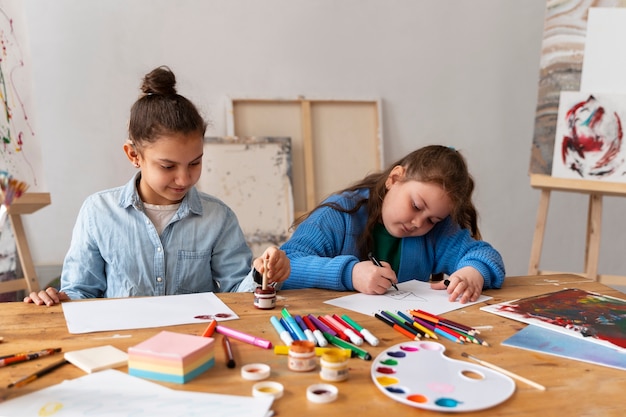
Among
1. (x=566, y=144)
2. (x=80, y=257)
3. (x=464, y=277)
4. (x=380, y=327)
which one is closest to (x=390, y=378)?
(x=380, y=327)

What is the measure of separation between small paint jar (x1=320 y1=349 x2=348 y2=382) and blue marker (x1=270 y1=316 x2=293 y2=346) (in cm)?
12

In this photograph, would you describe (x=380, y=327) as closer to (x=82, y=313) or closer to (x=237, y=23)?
(x=82, y=313)

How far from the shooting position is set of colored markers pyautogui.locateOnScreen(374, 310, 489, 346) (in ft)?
3.19

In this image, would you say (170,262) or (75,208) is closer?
(170,262)

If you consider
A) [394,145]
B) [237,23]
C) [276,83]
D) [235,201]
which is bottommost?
[235,201]

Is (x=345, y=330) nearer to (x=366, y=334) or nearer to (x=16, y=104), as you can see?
(x=366, y=334)

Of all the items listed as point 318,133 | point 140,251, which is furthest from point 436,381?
point 318,133

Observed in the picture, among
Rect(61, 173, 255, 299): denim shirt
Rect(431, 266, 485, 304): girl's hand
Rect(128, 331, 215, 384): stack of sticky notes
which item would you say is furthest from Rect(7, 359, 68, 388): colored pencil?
Rect(431, 266, 485, 304): girl's hand

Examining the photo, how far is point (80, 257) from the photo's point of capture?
4.87 ft

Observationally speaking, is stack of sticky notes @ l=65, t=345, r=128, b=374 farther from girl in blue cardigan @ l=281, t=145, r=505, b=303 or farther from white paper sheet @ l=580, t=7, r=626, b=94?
white paper sheet @ l=580, t=7, r=626, b=94

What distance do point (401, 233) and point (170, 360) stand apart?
3.08 feet

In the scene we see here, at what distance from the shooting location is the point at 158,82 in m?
1.47

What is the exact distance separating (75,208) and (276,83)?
1.16 m

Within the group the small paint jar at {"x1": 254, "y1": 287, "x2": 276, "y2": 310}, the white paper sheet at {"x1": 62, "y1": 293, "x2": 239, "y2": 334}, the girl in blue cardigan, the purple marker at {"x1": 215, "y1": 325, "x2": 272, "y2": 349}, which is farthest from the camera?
the girl in blue cardigan
